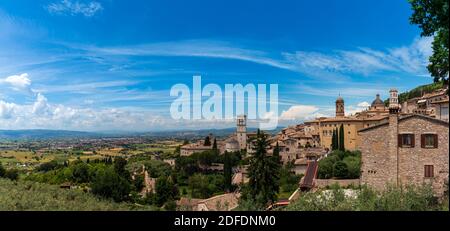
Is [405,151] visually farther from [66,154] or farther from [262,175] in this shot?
[66,154]

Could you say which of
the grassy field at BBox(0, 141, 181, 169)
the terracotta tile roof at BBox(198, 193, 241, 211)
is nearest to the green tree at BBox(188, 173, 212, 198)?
the terracotta tile roof at BBox(198, 193, 241, 211)

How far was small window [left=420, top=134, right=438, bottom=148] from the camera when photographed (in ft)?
50.4

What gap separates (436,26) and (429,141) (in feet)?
29.4

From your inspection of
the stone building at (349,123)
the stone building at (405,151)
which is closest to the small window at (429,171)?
the stone building at (405,151)

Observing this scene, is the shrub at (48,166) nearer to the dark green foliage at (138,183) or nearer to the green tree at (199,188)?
the dark green foliage at (138,183)

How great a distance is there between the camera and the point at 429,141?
50.8 ft

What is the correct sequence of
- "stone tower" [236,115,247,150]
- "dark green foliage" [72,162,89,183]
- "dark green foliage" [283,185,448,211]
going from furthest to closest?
"stone tower" [236,115,247,150], "dark green foliage" [72,162,89,183], "dark green foliage" [283,185,448,211]

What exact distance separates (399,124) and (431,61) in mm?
8846

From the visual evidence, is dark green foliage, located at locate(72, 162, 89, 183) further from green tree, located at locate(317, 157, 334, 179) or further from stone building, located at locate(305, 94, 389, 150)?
stone building, located at locate(305, 94, 389, 150)

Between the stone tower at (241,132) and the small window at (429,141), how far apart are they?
213 ft

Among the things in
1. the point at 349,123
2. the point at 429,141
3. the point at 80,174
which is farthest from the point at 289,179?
the point at 80,174
